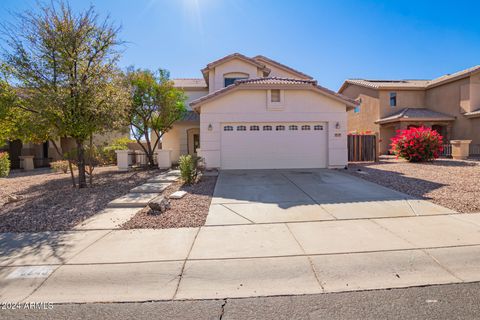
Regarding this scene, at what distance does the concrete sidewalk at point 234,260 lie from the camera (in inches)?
122

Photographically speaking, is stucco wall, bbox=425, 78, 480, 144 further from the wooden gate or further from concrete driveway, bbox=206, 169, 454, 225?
concrete driveway, bbox=206, 169, 454, 225

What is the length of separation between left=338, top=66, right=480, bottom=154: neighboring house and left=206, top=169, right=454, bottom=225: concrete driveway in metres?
15.4

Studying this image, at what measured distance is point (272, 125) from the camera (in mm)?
12484

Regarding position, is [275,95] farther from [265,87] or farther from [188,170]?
[188,170]

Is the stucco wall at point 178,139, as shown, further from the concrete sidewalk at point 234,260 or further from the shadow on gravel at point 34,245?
the concrete sidewalk at point 234,260

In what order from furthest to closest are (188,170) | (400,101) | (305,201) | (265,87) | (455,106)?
(400,101), (455,106), (265,87), (188,170), (305,201)

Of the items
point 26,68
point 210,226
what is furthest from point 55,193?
point 210,226

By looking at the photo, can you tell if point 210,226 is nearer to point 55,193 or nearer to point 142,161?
point 55,193

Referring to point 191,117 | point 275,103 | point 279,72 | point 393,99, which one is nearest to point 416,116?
point 393,99

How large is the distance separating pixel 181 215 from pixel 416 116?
21.9 metres

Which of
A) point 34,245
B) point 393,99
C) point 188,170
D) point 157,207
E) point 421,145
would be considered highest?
point 393,99

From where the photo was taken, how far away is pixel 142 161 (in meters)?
16.3

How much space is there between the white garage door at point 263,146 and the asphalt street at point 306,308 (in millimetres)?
9662

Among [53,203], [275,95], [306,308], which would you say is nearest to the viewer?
[306,308]
